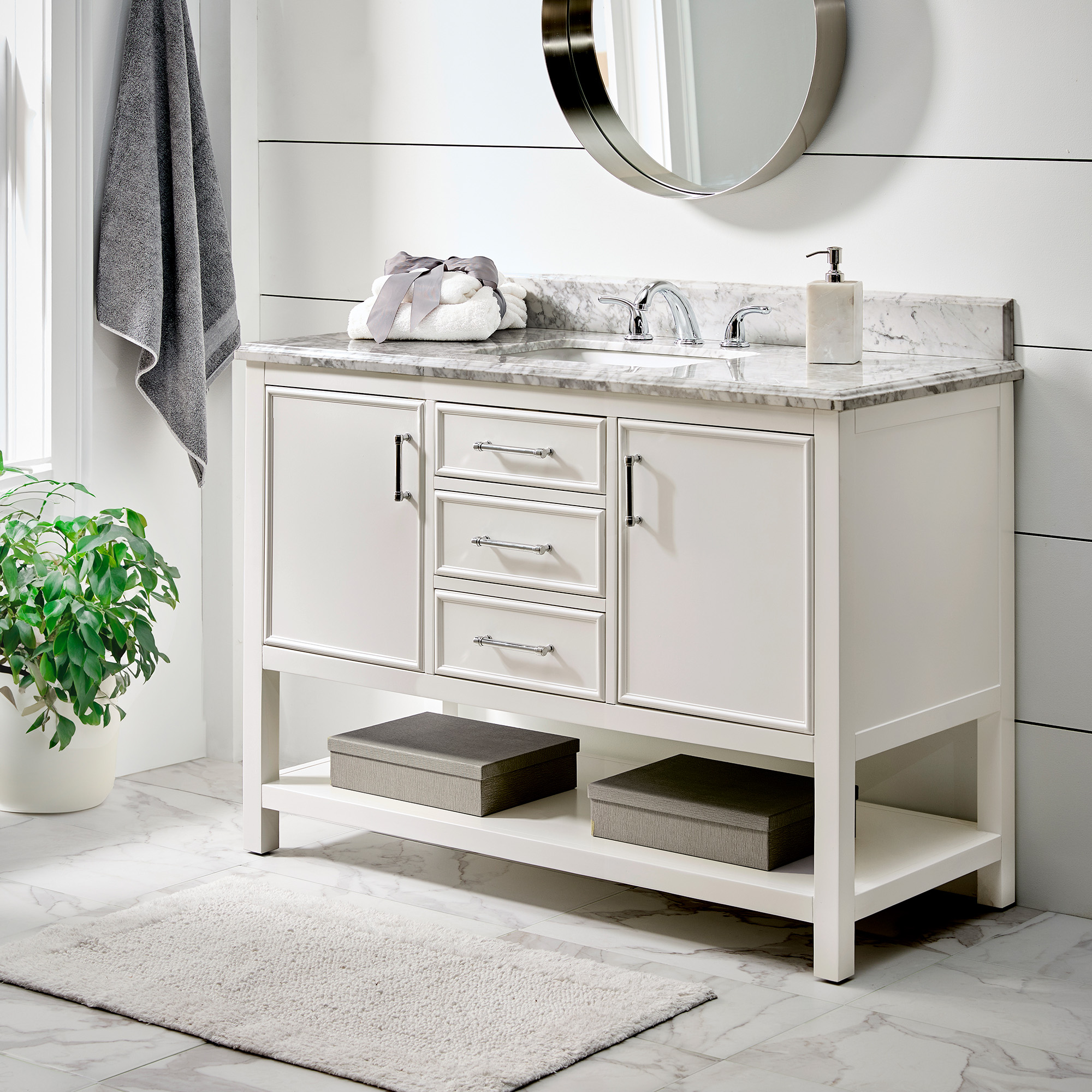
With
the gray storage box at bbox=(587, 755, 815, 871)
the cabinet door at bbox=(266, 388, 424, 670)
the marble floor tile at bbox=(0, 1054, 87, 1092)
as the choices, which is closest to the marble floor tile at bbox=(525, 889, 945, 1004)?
the gray storage box at bbox=(587, 755, 815, 871)

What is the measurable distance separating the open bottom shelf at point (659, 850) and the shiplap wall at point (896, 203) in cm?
14

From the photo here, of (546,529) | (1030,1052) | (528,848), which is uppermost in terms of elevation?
(546,529)

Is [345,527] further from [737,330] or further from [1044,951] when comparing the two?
[1044,951]

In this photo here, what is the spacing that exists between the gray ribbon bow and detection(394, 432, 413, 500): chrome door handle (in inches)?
8.1

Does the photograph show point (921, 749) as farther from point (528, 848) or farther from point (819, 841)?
point (528, 848)

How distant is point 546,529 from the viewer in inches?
94.5

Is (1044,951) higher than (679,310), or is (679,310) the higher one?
(679,310)

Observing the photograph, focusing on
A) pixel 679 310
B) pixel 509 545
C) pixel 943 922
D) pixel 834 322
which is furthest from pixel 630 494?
pixel 943 922

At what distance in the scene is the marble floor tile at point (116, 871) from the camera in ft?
8.64

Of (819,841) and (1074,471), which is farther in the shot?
(1074,471)

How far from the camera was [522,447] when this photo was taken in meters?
2.41

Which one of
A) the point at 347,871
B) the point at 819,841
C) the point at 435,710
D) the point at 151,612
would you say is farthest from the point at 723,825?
the point at 151,612

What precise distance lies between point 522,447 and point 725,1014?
0.83 meters

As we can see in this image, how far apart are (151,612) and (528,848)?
35.6 inches
